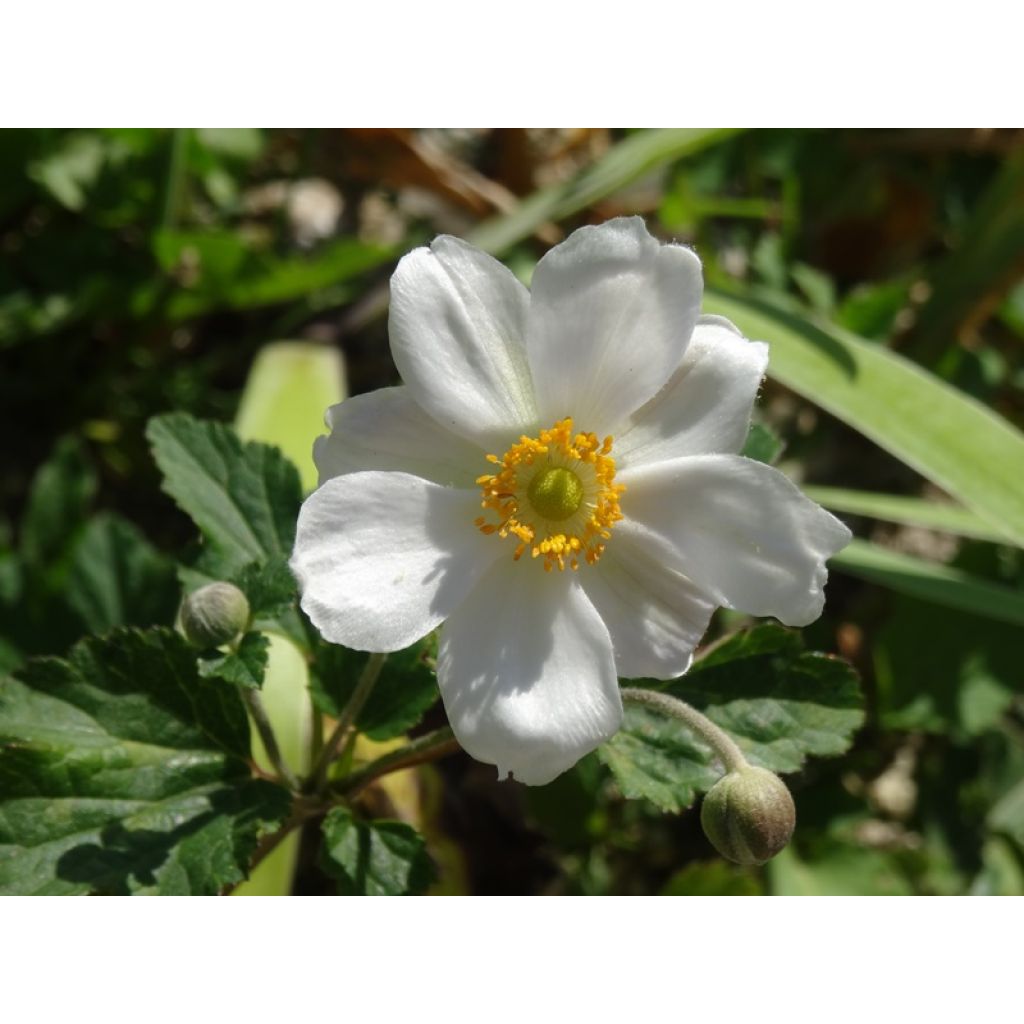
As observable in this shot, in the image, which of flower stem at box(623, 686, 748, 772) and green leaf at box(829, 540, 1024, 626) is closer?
flower stem at box(623, 686, 748, 772)

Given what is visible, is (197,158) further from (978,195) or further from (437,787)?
(978,195)

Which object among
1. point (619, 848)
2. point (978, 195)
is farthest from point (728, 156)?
point (619, 848)

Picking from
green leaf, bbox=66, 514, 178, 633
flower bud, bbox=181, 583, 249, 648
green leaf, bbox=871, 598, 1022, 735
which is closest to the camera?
flower bud, bbox=181, 583, 249, 648

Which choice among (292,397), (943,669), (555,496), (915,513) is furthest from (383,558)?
(943,669)

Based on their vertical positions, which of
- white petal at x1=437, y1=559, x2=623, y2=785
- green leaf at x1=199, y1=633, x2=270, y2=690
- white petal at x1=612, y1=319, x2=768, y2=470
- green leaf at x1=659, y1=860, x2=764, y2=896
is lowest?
green leaf at x1=659, y1=860, x2=764, y2=896

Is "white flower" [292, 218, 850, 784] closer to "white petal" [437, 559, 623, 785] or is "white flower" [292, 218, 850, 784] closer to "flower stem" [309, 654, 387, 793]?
"white petal" [437, 559, 623, 785]

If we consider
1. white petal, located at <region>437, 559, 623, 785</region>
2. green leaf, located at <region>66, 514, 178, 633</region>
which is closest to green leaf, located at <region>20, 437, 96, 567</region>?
green leaf, located at <region>66, 514, 178, 633</region>

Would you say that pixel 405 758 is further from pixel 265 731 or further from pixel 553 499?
pixel 553 499

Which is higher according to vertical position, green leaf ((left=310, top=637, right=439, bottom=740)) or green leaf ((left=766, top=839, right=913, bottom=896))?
green leaf ((left=310, top=637, right=439, bottom=740))
